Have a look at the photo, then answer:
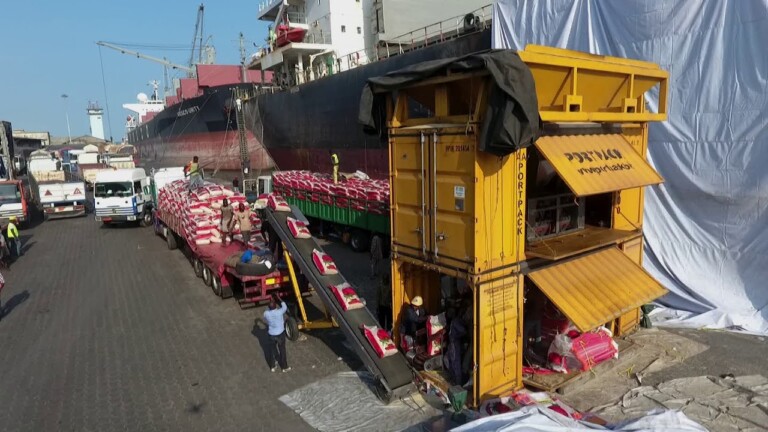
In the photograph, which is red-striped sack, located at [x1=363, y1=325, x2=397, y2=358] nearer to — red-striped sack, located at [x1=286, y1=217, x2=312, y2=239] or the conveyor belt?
the conveyor belt

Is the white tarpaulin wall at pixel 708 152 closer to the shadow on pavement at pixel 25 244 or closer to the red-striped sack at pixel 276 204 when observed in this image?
the red-striped sack at pixel 276 204

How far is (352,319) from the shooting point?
328 inches

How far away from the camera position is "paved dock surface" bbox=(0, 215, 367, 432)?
7.35 m

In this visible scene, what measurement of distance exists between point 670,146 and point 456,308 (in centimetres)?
699

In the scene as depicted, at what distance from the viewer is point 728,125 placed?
10141mm

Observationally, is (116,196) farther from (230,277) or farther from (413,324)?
(413,324)

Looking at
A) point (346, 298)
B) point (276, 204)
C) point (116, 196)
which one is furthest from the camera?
point (116, 196)

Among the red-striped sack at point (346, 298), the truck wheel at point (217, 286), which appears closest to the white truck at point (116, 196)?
the truck wheel at point (217, 286)

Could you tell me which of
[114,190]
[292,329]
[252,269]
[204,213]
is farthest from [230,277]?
[114,190]

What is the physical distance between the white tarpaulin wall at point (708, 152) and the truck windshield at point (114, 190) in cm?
2156

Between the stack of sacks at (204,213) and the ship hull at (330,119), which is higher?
the ship hull at (330,119)

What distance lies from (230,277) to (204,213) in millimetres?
2919

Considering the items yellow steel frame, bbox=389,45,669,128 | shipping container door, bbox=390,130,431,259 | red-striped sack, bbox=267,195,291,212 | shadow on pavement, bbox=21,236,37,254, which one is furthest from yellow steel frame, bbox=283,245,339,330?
shadow on pavement, bbox=21,236,37,254

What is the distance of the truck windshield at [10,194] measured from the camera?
23.9 metres
